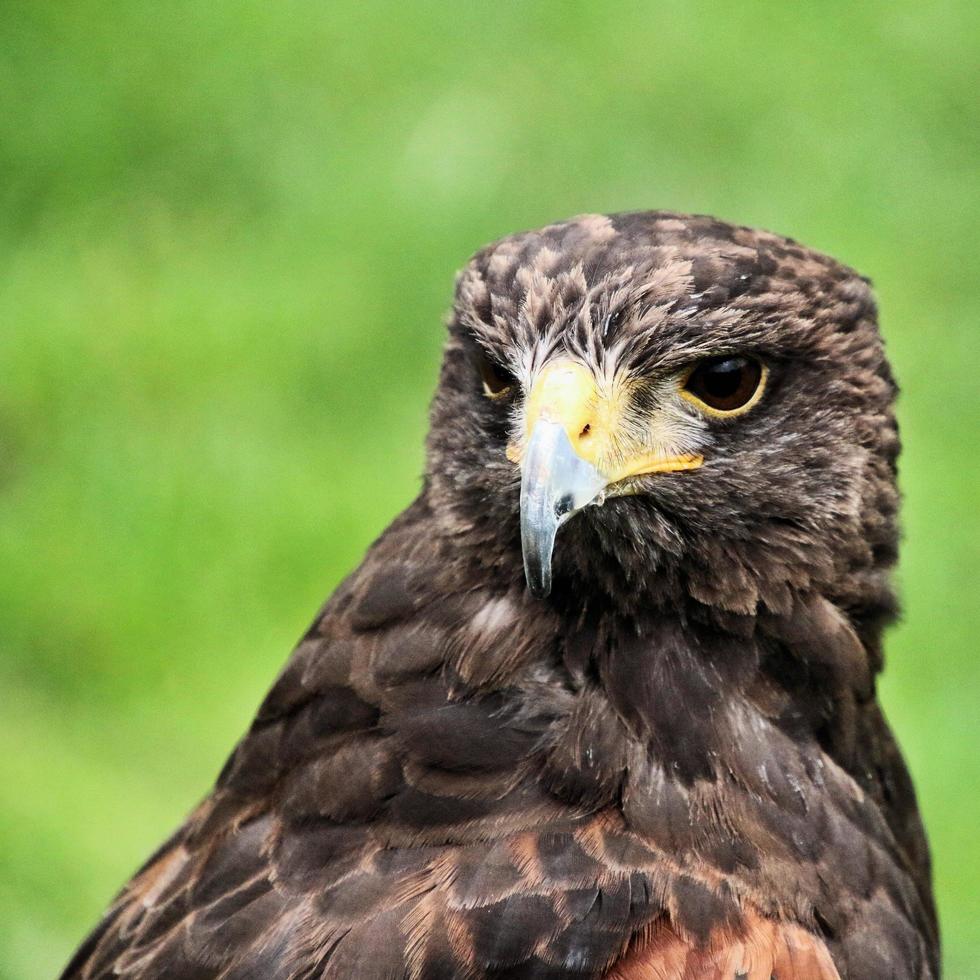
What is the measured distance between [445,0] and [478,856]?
583 cm

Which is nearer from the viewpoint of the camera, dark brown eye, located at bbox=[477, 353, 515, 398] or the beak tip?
the beak tip

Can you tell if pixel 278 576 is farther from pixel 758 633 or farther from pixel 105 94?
pixel 758 633

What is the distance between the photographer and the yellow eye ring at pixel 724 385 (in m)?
3.16

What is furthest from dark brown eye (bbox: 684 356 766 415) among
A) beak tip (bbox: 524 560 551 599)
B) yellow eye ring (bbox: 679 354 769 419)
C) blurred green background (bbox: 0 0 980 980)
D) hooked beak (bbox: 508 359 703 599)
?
blurred green background (bbox: 0 0 980 980)

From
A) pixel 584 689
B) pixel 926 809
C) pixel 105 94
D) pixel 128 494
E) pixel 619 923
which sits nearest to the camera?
pixel 619 923

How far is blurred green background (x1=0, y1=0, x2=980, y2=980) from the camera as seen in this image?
609 centimetres

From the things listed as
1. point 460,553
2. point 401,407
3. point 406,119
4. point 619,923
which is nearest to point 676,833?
point 619,923

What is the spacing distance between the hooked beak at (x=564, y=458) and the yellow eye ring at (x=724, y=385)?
0.35 feet

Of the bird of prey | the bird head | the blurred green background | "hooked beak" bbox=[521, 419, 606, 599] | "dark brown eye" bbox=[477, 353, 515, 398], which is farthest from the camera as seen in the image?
the blurred green background

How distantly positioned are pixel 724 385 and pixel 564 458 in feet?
1.42

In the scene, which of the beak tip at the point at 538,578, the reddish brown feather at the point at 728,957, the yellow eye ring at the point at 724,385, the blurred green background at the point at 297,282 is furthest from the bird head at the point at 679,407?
the blurred green background at the point at 297,282

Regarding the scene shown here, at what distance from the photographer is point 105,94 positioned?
25.2 feet

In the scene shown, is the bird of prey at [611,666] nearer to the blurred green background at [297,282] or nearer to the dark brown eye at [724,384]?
the dark brown eye at [724,384]

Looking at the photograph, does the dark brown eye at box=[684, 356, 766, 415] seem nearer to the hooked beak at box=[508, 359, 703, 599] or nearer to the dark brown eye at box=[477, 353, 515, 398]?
the hooked beak at box=[508, 359, 703, 599]
